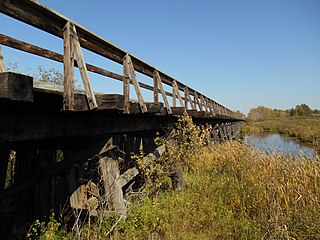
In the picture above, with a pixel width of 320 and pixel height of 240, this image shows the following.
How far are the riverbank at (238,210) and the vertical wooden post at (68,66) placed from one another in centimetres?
158

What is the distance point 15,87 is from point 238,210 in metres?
4.48

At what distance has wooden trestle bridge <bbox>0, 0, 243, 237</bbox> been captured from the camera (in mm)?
2232

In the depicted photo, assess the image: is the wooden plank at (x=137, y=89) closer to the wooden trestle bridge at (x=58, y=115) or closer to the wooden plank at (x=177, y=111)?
the wooden trestle bridge at (x=58, y=115)

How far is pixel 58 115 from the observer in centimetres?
292

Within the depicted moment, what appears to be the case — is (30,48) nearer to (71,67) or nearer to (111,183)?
(71,67)

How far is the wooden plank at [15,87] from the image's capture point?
1.71m

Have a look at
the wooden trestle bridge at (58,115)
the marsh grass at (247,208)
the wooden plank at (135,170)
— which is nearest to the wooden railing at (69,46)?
the wooden trestle bridge at (58,115)

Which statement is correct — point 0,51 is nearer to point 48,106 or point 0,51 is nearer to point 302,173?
point 48,106

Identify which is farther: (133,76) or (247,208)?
(247,208)

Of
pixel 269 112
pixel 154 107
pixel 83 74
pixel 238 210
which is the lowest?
pixel 238 210

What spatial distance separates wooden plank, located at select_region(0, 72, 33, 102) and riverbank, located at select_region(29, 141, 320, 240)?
189 centimetres

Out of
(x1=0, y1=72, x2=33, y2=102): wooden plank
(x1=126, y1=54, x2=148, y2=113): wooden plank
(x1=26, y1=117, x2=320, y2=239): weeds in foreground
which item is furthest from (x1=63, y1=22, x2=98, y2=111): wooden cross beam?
(x1=26, y1=117, x2=320, y2=239): weeds in foreground

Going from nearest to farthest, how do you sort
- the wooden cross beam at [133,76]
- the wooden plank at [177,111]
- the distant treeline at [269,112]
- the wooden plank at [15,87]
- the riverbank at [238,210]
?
the wooden plank at [15,87], the riverbank at [238,210], the wooden cross beam at [133,76], the wooden plank at [177,111], the distant treeline at [269,112]

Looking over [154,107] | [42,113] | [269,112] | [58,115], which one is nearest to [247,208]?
[154,107]
